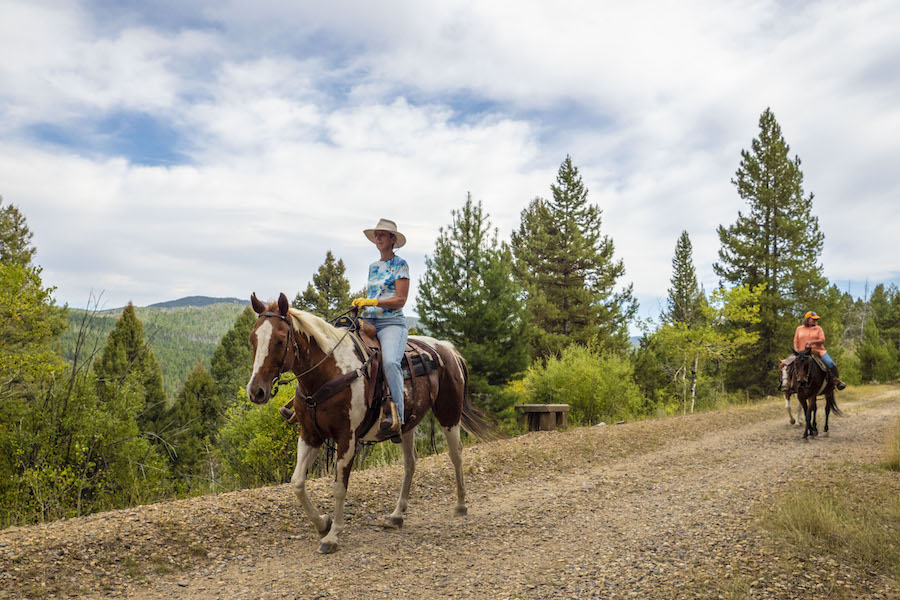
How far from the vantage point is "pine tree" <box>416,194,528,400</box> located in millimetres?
14633

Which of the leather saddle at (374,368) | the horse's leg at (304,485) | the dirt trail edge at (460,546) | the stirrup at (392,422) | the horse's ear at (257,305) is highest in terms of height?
the horse's ear at (257,305)

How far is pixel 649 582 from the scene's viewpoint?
3836mm

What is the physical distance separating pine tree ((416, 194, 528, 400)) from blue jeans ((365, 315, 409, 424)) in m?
9.15

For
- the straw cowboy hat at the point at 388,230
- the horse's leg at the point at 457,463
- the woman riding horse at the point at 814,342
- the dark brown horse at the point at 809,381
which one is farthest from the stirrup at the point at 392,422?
the woman riding horse at the point at 814,342

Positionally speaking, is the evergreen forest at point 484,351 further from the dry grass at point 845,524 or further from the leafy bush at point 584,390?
the dry grass at point 845,524

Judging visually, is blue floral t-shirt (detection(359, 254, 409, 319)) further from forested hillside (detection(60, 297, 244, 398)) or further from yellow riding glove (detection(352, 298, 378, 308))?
forested hillside (detection(60, 297, 244, 398))

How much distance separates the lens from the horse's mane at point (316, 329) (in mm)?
4645

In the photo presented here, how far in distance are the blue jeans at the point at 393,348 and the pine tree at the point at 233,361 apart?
32783mm

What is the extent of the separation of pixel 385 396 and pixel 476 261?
35.1ft

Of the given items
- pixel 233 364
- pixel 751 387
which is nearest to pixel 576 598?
pixel 751 387

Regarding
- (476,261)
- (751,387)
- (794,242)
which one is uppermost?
(794,242)

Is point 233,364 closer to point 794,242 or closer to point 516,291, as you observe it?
point 516,291

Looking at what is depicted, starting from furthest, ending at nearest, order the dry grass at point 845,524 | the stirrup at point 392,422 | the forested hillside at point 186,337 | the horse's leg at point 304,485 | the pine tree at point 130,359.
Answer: the forested hillside at point 186,337 → the pine tree at point 130,359 → the stirrup at point 392,422 → the horse's leg at point 304,485 → the dry grass at point 845,524

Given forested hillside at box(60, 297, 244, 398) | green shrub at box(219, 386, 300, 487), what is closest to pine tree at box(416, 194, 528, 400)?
green shrub at box(219, 386, 300, 487)
